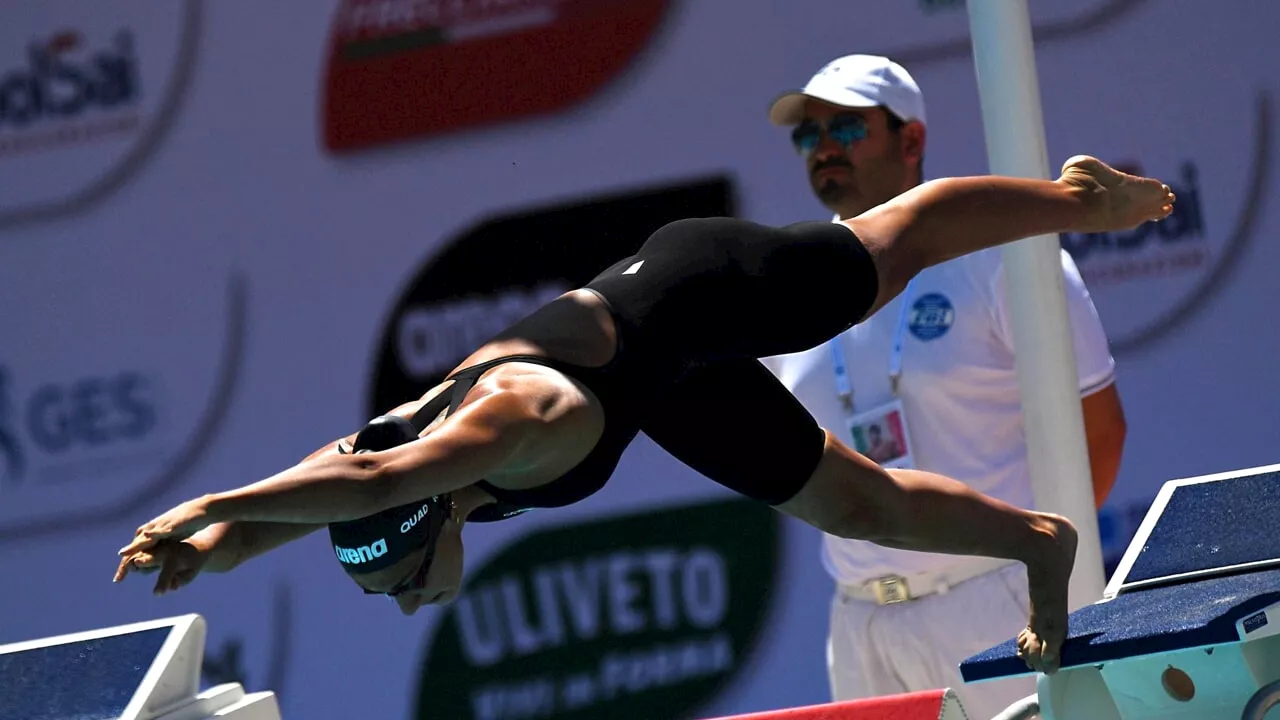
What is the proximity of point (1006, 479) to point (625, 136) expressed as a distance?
1808 millimetres

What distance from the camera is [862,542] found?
393 centimetres

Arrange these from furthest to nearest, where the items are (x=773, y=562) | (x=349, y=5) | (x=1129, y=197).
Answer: (x=349, y=5), (x=773, y=562), (x=1129, y=197)

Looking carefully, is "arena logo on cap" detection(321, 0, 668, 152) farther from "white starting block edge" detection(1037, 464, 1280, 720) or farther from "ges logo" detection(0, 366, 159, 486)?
"white starting block edge" detection(1037, 464, 1280, 720)

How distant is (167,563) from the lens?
2.63m

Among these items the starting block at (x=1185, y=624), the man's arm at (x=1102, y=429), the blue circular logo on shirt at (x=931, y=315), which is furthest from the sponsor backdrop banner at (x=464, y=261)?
the starting block at (x=1185, y=624)

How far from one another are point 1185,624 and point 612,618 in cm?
295

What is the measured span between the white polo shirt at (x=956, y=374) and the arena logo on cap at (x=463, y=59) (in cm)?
166

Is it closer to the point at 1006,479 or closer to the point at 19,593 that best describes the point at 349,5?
the point at 19,593

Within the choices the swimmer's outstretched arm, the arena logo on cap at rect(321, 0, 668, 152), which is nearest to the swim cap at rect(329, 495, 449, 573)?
the swimmer's outstretched arm

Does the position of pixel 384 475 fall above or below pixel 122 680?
above

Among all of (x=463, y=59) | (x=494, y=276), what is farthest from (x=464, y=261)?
(x=463, y=59)

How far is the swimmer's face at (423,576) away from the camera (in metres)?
2.90

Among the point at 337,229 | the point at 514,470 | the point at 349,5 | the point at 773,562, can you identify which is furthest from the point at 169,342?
the point at 514,470

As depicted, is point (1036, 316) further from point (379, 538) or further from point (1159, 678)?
point (379, 538)
